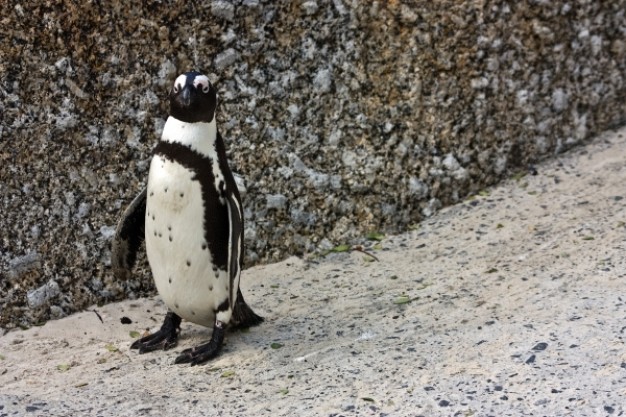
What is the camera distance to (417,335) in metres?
2.87

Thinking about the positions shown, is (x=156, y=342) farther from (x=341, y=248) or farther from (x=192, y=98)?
(x=341, y=248)

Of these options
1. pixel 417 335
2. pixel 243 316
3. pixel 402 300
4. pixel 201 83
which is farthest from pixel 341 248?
pixel 201 83

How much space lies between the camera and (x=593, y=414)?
229 cm

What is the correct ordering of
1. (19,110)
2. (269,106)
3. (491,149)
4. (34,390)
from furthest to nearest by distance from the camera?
(491,149) → (269,106) → (19,110) → (34,390)

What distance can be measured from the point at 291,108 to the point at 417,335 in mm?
1191

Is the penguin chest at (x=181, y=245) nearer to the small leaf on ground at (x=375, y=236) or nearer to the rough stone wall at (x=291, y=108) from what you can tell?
the rough stone wall at (x=291, y=108)

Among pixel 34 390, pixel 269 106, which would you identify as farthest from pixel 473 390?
pixel 269 106

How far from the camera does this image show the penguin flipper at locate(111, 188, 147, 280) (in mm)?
3031

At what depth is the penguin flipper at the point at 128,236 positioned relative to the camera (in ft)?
9.95

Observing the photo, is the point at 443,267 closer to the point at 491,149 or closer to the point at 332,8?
the point at 491,149

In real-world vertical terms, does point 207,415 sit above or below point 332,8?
below

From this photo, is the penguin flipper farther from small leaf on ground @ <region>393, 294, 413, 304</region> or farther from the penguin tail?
small leaf on ground @ <region>393, 294, 413, 304</region>

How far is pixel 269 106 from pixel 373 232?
2.19ft

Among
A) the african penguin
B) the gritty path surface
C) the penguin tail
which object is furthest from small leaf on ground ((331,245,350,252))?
the african penguin
